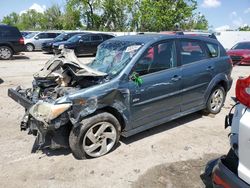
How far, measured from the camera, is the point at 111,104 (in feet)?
13.5

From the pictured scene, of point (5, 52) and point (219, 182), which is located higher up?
point (5, 52)

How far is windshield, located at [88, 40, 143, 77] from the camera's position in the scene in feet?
14.6

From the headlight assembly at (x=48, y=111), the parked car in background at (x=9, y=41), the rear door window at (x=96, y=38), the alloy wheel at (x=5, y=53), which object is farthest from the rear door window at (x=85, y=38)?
the headlight assembly at (x=48, y=111)

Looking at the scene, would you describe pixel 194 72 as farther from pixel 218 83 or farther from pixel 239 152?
pixel 239 152

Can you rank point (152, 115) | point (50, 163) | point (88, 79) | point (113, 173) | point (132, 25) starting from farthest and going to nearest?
point (132, 25)
point (152, 115)
point (88, 79)
point (50, 163)
point (113, 173)

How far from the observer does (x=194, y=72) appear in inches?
207

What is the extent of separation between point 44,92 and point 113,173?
1708 mm

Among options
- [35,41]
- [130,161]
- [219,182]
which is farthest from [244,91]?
[35,41]

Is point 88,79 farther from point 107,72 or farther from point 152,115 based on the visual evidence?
point 152,115

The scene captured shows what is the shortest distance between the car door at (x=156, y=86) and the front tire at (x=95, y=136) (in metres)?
0.38

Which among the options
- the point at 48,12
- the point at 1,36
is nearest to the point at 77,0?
the point at 48,12

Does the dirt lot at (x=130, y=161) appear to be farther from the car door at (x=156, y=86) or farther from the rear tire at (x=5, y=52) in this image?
the rear tire at (x=5, y=52)

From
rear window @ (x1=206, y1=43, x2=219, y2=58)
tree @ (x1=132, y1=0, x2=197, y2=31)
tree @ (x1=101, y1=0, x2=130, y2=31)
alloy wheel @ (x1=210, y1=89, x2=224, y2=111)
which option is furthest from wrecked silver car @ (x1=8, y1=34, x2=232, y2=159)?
tree @ (x1=101, y1=0, x2=130, y2=31)

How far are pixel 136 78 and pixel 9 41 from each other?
13.8 metres
